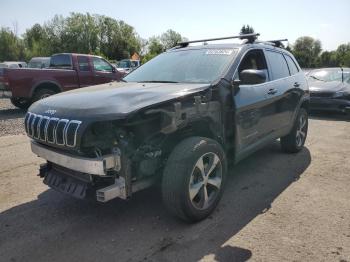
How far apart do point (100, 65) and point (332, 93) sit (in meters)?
7.50

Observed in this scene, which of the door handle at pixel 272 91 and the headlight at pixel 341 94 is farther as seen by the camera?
the headlight at pixel 341 94

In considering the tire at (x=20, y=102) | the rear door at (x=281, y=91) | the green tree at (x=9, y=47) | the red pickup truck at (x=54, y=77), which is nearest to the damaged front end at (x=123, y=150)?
the rear door at (x=281, y=91)

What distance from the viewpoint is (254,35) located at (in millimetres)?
5047

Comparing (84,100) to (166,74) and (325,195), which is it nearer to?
(166,74)

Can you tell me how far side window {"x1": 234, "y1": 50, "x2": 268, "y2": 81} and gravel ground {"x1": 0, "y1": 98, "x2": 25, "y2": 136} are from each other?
573 cm

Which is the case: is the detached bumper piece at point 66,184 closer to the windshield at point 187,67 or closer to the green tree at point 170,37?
the windshield at point 187,67

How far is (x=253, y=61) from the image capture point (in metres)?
4.89

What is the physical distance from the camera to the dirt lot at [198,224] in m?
3.17

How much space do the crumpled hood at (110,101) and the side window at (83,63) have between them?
8675 millimetres

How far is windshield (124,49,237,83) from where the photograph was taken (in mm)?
4301

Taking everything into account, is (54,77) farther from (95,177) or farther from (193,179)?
(193,179)

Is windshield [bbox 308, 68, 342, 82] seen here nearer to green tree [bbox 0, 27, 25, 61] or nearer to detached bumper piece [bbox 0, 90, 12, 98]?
detached bumper piece [bbox 0, 90, 12, 98]

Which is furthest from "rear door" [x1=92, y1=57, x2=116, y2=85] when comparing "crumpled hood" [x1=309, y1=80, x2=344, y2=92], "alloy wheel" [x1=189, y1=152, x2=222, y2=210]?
"alloy wheel" [x1=189, y1=152, x2=222, y2=210]

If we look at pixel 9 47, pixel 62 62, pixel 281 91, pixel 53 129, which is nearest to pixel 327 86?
pixel 281 91
